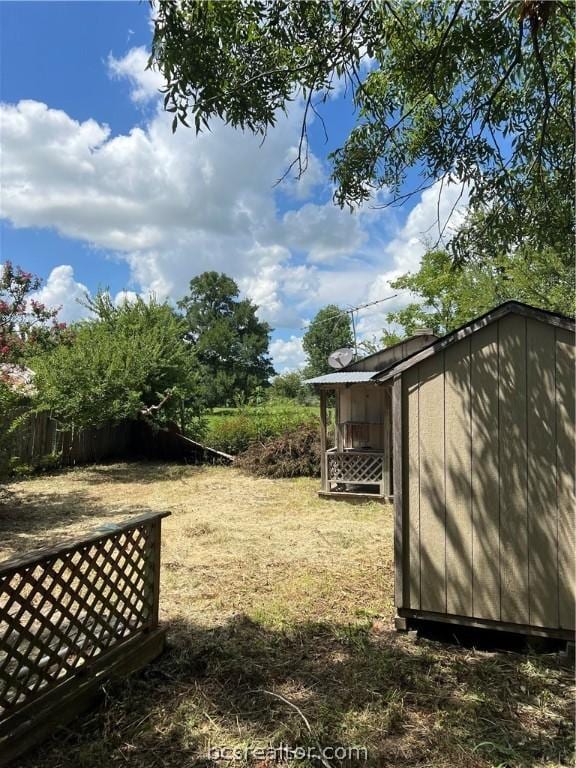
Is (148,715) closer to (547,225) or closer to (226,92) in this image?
(226,92)

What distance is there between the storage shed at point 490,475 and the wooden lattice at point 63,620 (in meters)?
1.78

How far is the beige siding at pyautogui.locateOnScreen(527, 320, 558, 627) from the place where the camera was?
9.92ft

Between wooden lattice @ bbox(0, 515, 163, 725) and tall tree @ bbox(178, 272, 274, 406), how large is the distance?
36.5 m

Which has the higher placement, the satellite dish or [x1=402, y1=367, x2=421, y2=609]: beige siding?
the satellite dish

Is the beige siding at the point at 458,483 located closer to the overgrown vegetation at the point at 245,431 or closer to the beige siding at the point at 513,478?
the beige siding at the point at 513,478

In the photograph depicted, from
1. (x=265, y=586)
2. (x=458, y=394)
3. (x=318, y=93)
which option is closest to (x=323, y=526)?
(x=265, y=586)

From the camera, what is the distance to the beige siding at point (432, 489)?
331cm

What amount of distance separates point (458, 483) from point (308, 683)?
1.60m

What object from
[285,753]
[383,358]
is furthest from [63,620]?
[383,358]

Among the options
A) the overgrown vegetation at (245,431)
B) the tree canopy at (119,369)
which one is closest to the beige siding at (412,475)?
the overgrown vegetation at (245,431)

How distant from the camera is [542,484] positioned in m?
3.05

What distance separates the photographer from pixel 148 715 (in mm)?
2492

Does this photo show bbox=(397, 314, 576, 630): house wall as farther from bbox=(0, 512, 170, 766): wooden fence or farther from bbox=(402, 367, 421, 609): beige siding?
bbox=(0, 512, 170, 766): wooden fence

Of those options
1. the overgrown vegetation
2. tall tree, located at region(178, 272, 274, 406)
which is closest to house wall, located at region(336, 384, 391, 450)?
the overgrown vegetation
